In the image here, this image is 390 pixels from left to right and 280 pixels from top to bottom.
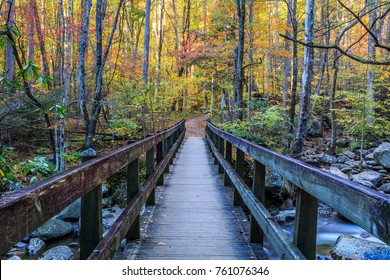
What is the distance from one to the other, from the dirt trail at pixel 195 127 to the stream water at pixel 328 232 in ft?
55.9

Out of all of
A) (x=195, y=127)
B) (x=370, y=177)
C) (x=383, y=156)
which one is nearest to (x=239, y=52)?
(x=370, y=177)

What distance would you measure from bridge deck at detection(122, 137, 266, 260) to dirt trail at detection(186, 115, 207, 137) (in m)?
19.5

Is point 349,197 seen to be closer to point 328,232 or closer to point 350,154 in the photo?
point 328,232

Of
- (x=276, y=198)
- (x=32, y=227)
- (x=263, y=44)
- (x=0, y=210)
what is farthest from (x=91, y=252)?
(x=263, y=44)

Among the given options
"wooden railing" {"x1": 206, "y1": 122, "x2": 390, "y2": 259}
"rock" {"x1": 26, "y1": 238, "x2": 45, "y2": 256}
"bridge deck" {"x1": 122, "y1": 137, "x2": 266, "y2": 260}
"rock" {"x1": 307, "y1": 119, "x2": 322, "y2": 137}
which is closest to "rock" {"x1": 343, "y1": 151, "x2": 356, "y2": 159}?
"rock" {"x1": 307, "y1": 119, "x2": 322, "y2": 137}

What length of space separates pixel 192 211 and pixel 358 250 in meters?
3.83

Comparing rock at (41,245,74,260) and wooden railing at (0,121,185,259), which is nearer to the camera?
wooden railing at (0,121,185,259)

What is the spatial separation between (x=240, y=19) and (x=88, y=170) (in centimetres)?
1103

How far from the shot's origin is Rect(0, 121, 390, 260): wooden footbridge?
1.37m

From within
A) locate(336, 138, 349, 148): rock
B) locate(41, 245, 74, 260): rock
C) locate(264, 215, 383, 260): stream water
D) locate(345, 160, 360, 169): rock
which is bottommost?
locate(264, 215, 383, 260): stream water

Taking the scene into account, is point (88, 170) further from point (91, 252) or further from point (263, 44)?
point (263, 44)

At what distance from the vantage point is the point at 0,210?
45.1 inches

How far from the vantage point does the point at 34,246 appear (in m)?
7.13

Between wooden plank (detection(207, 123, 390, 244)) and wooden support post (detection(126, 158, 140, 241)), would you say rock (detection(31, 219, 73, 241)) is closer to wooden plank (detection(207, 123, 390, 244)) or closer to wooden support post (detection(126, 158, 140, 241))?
wooden support post (detection(126, 158, 140, 241))
